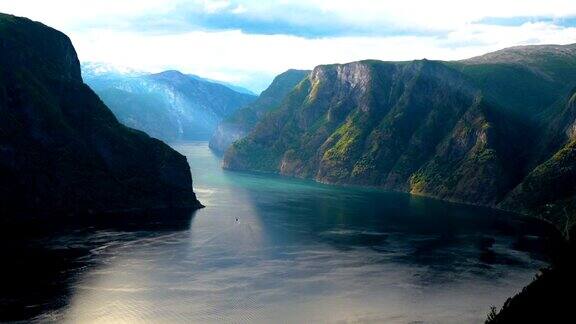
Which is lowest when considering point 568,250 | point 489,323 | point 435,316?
point 435,316

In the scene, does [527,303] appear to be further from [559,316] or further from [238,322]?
[238,322]

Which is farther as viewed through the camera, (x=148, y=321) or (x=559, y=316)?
(x=148, y=321)

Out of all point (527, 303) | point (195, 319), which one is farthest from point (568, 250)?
point (195, 319)

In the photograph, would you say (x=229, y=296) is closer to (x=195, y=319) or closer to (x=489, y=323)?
(x=195, y=319)

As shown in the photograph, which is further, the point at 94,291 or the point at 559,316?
the point at 94,291

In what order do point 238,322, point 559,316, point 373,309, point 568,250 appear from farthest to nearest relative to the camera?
point 373,309
point 238,322
point 568,250
point 559,316

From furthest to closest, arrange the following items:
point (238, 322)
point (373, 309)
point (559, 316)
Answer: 1. point (373, 309)
2. point (238, 322)
3. point (559, 316)

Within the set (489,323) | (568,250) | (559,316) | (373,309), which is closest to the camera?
(559,316)

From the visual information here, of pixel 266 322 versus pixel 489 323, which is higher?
pixel 489 323

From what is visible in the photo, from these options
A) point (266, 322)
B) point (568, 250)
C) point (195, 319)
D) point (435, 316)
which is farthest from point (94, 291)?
point (568, 250)
